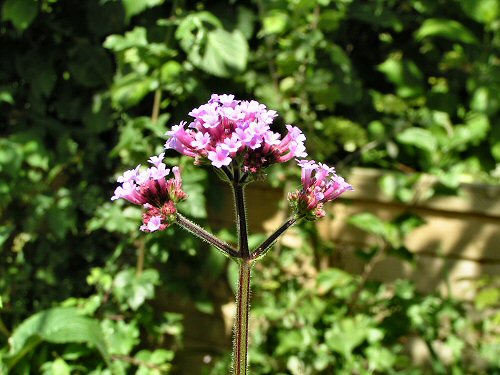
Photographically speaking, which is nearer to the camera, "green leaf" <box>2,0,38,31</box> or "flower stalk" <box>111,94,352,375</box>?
"flower stalk" <box>111,94,352,375</box>

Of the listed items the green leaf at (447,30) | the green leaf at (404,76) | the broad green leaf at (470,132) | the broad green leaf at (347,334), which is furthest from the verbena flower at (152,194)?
the green leaf at (404,76)

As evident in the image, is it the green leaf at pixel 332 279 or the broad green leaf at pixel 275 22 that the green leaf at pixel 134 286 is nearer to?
the green leaf at pixel 332 279

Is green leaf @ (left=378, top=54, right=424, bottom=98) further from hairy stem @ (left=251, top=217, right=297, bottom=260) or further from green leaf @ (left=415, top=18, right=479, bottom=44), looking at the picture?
hairy stem @ (left=251, top=217, right=297, bottom=260)

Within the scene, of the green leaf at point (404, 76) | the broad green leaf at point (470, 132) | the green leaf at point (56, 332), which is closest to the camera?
the green leaf at point (56, 332)

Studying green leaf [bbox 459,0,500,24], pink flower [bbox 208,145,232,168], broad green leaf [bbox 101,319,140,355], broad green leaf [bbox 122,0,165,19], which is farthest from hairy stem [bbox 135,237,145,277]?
green leaf [bbox 459,0,500,24]

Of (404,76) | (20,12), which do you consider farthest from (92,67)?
(404,76)

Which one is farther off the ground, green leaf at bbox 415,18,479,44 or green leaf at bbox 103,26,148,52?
green leaf at bbox 415,18,479,44

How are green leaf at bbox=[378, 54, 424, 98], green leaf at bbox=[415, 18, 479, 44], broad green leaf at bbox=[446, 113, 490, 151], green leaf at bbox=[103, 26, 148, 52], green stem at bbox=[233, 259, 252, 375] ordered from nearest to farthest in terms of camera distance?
green stem at bbox=[233, 259, 252, 375], green leaf at bbox=[103, 26, 148, 52], broad green leaf at bbox=[446, 113, 490, 151], green leaf at bbox=[415, 18, 479, 44], green leaf at bbox=[378, 54, 424, 98]
